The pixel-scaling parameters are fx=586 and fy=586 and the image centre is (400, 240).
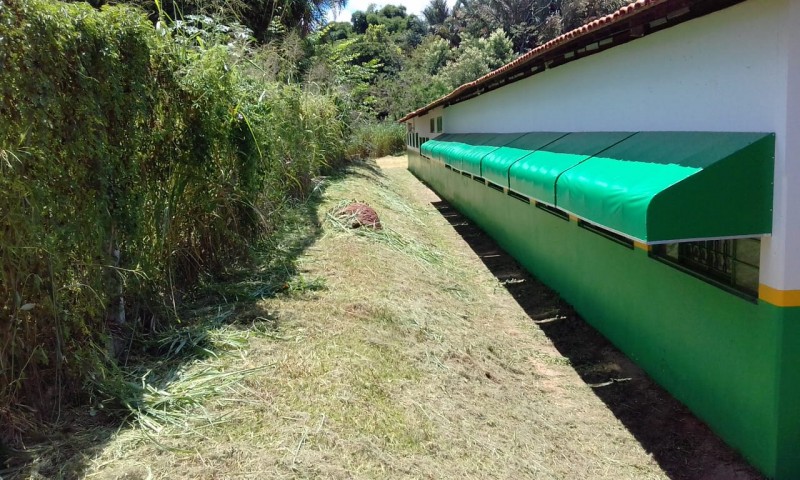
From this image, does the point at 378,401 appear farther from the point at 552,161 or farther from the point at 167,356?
→ the point at 552,161

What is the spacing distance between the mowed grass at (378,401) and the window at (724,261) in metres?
1.61

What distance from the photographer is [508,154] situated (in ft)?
→ 31.7

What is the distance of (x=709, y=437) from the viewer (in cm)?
511

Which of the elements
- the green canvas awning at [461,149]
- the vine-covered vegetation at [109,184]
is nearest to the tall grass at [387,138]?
the green canvas awning at [461,149]

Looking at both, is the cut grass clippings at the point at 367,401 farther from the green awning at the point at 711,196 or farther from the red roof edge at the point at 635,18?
the red roof edge at the point at 635,18

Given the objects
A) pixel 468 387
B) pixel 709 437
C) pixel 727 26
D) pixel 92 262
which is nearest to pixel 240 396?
pixel 92 262

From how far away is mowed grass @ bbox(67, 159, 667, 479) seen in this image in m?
3.39

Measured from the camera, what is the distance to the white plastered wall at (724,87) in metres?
4.14

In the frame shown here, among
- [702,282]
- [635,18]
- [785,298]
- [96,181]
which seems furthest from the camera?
[635,18]

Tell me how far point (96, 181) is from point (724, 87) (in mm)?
4914

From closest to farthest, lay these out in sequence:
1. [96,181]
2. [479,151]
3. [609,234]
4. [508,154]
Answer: [96,181]
[609,234]
[508,154]
[479,151]

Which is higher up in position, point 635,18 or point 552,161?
point 635,18

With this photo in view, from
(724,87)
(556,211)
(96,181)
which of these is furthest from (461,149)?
(96,181)

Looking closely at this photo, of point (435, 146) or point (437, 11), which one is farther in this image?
point (437, 11)
